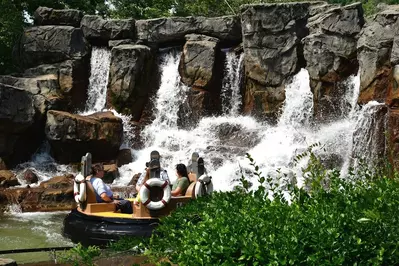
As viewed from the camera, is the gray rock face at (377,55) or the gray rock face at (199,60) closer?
the gray rock face at (377,55)

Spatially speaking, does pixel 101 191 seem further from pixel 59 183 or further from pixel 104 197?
pixel 59 183

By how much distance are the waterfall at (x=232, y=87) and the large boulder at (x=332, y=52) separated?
3414 millimetres

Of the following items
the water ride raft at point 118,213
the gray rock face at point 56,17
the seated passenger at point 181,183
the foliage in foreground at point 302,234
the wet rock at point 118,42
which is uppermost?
the gray rock face at point 56,17

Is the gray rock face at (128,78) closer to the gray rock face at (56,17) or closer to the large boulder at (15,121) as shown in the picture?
the gray rock face at (56,17)

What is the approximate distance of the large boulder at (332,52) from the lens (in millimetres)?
18422

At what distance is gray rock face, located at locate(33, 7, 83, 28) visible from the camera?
894 inches

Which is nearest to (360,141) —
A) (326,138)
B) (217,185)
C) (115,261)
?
(326,138)

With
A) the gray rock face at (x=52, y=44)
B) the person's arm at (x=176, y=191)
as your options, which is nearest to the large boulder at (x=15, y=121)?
the gray rock face at (x=52, y=44)

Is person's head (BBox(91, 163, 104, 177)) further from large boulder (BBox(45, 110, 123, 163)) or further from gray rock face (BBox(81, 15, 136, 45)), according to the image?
gray rock face (BBox(81, 15, 136, 45))

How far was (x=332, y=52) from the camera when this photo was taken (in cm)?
1859

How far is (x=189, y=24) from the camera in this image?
2205 cm

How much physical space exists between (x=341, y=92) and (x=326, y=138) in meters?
1.88

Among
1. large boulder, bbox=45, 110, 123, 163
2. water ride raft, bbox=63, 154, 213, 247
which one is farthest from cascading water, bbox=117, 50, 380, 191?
water ride raft, bbox=63, 154, 213, 247

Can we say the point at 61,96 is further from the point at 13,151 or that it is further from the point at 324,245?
the point at 324,245
